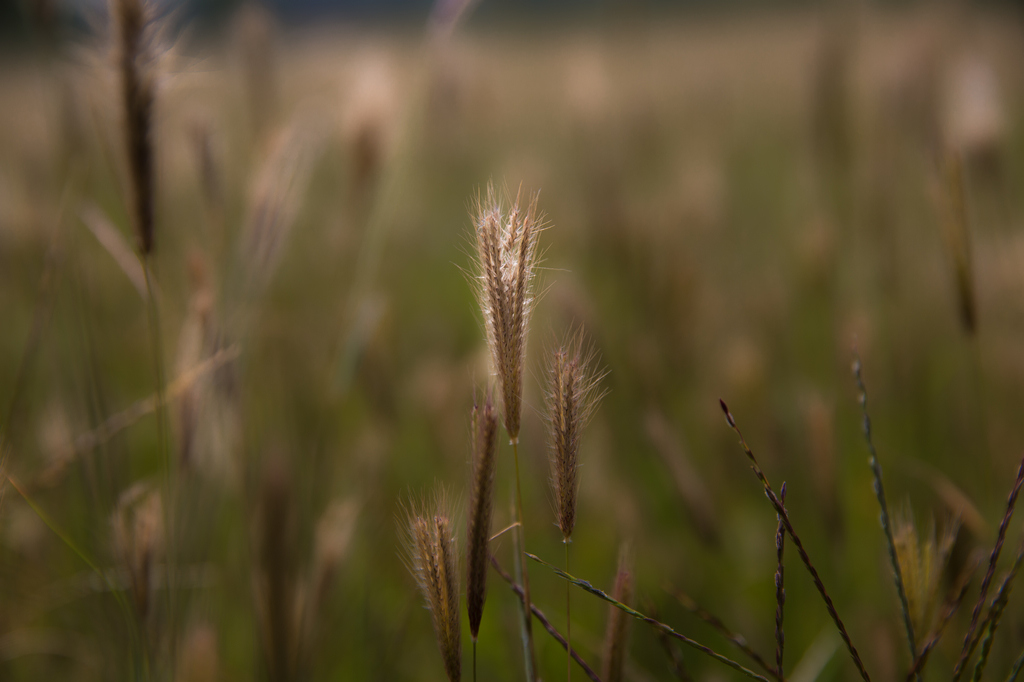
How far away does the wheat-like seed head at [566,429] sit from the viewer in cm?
42

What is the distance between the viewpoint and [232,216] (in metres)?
2.01

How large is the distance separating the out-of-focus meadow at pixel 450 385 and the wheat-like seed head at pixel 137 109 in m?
0.02

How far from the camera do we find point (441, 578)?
42cm

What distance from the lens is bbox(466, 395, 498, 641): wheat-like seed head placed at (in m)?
0.41

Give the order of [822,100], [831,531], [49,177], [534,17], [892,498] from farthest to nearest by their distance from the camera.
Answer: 1. [534,17]
2. [49,177]
3. [822,100]
4. [892,498]
5. [831,531]

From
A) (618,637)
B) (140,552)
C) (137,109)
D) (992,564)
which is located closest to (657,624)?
(618,637)

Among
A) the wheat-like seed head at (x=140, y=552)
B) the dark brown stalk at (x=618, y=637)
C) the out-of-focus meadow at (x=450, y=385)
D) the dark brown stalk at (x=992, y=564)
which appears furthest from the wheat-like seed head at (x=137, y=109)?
the dark brown stalk at (x=992, y=564)

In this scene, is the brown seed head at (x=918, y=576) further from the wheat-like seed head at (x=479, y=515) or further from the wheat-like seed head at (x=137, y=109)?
the wheat-like seed head at (x=137, y=109)

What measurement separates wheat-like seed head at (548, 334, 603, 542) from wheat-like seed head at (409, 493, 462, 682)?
0.08 metres

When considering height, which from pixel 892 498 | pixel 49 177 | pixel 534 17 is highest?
pixel 534 17

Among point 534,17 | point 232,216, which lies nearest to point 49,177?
point 232,216

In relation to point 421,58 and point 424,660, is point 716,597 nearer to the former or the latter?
point 424,660

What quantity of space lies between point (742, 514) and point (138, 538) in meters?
1.07

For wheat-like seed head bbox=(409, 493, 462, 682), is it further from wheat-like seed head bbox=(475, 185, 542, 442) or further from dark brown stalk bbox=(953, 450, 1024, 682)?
dark brown stalk bbox=(953, 450, 1024, 682)
